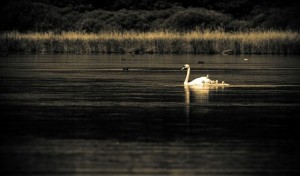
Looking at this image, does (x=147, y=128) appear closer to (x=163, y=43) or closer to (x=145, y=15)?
(x=163, y=43)

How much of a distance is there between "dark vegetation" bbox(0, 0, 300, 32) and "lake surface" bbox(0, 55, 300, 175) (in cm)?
5454

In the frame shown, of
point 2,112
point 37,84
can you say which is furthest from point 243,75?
point 2,112

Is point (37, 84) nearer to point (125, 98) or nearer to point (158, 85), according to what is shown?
point (158, 85)

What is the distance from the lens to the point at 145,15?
8825cm

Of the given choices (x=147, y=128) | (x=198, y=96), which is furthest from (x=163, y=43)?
(x=147, y=128)

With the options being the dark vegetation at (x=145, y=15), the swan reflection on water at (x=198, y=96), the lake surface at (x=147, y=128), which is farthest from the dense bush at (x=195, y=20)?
the swan reflection on water at (x=198, y=96)

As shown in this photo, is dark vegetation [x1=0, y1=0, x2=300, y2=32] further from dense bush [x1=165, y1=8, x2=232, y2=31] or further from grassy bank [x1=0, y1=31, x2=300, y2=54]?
grassy bank [x1=0, y1=31, x2=300, y2=54]

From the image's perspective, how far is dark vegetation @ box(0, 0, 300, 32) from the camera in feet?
269

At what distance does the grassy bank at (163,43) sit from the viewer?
54.2 m

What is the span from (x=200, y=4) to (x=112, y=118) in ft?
264

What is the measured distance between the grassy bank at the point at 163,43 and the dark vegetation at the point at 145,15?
20333mm

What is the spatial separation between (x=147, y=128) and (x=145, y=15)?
7485 centimetres

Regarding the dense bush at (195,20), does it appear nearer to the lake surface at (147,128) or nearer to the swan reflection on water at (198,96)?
the lake surface at (147,128)

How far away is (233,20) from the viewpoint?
281ft
